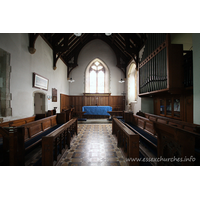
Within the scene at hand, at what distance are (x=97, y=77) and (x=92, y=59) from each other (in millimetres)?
1750

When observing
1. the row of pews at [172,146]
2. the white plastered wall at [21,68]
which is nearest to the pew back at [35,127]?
the white plastered wall at [21,68]

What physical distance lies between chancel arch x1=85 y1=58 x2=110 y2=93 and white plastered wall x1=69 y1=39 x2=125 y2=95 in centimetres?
29

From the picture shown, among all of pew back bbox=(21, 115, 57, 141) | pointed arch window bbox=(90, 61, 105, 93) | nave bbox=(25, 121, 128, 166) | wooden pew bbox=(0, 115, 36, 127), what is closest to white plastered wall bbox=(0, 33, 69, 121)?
wooden pew bbox=(0, 115, 36, 127)

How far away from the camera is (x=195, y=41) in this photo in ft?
7.22

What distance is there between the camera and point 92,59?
985cm

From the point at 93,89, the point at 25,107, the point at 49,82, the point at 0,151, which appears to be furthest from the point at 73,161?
the point at 93,89

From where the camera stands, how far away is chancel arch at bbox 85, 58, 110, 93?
9961mm

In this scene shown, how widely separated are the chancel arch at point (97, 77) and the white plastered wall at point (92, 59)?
29 centimetres

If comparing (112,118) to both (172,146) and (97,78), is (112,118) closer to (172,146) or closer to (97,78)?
(172,146)

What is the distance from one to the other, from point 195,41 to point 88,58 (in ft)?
28.6

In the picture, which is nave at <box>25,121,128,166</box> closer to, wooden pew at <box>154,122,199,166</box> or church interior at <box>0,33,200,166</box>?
church interior at <box>0,33,200,166</box>

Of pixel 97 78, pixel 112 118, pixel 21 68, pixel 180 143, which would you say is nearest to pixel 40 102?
pixel 21 68

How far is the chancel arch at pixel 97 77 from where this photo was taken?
9961 mm

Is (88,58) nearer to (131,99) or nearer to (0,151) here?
(131,99)
